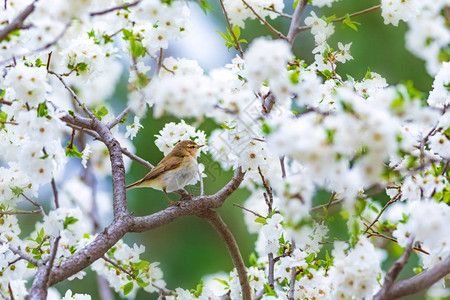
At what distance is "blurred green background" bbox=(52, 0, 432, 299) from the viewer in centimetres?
613

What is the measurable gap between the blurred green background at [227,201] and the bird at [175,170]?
8.65 feet

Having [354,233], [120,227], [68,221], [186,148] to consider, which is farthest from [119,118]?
[354,233]

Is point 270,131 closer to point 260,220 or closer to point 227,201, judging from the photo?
point 260,220

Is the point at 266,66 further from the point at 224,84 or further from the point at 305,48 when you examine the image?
the point at 305,48

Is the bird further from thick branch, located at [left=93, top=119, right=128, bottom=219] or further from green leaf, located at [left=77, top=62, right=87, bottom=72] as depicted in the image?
green leaf, located at [left=77, top=62, right=87, bottom=72]

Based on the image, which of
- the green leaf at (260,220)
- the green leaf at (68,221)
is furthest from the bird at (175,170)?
the green leaf at (68,221)

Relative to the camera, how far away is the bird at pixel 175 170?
3309 mm

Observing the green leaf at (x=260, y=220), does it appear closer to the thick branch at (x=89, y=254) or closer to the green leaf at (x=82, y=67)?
the thick branch at (x=89, y=254)

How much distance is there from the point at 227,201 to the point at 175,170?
295 cm

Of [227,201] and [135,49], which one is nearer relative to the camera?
[135,49]

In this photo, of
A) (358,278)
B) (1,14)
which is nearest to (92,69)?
(1,14)

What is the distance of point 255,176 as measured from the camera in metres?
2.86

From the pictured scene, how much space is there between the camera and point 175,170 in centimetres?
340

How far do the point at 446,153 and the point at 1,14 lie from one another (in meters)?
1.75
